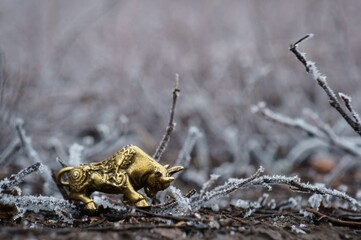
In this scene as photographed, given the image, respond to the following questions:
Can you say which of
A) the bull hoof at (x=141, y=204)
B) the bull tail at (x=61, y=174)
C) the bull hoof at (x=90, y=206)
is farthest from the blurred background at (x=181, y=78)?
the bull hoof at (x=141, y=204)

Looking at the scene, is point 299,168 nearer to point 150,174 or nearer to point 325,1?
point 150,174

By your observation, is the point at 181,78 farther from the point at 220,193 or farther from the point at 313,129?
the point at 220,193

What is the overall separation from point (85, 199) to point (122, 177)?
0.12m

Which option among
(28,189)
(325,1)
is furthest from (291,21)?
(28,189)

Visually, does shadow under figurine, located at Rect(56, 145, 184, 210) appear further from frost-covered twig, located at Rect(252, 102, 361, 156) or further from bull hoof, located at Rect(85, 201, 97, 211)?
frost-covered twig, located at Rect(252, 102, 361, 156)

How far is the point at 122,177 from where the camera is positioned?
119cm

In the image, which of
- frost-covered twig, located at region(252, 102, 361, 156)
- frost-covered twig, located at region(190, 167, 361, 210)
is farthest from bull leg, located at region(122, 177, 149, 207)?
frost-covered twig, located at region(252, 102, 361, 156)

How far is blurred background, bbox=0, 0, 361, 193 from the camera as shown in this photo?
7.89 ft

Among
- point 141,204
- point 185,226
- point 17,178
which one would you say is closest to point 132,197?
point 141,204

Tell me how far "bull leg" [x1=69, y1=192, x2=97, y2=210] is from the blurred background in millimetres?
423

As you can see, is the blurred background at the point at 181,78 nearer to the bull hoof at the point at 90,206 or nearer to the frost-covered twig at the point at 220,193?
the bull hoof at the point at 90,206

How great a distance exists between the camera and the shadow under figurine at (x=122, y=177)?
118cm

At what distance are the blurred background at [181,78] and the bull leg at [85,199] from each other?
42cm

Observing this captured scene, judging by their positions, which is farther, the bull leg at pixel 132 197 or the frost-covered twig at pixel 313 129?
the frost-covered twig at pixel 313 129
